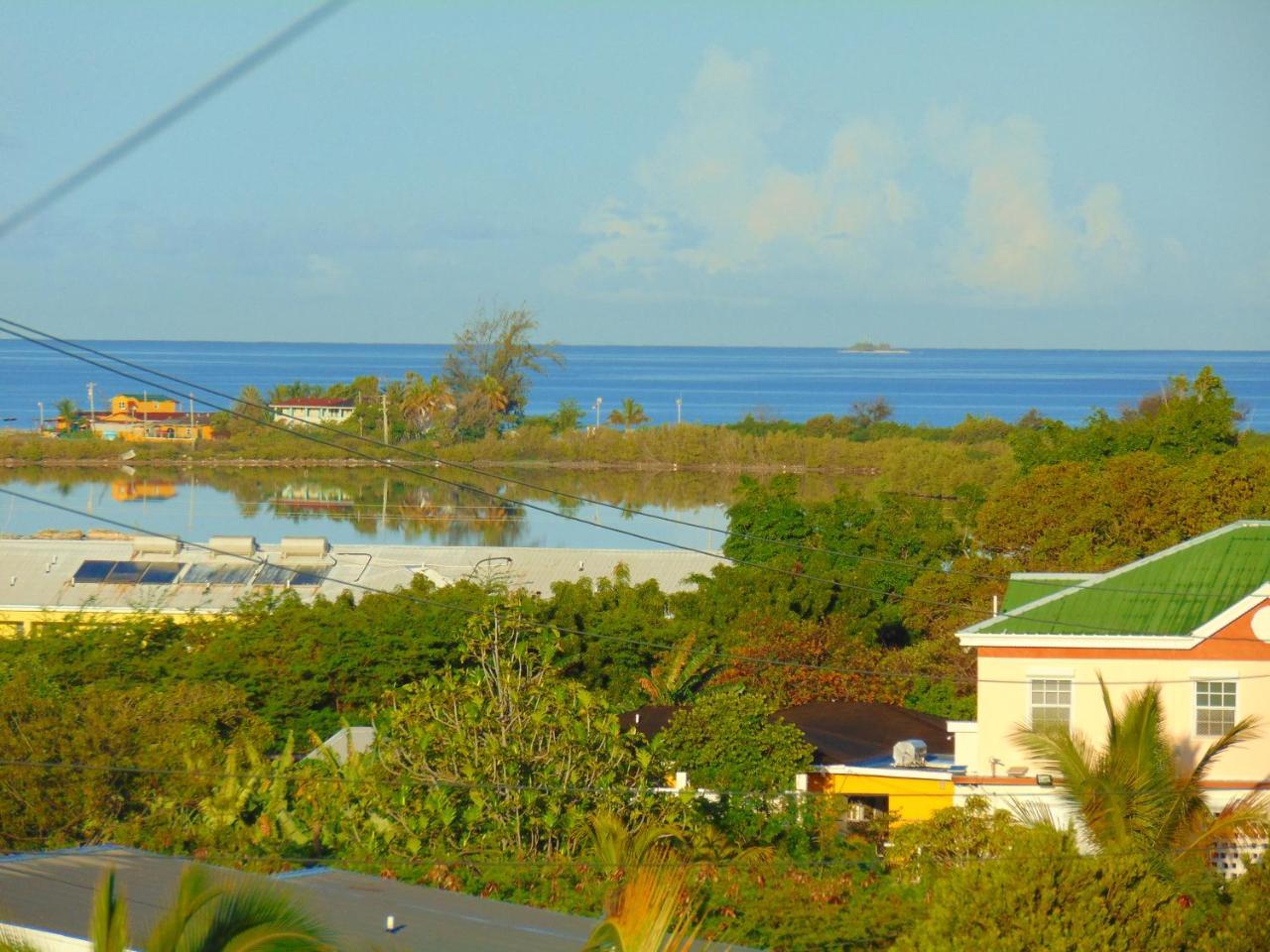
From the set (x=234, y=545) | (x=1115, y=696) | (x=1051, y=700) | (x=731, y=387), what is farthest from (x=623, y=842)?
(x=731, y=387)

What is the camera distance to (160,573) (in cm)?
2769

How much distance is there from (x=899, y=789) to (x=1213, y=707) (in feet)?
9.75

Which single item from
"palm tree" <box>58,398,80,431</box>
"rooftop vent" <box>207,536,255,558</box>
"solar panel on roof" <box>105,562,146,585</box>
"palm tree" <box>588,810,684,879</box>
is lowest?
"palm tree" <box>588,810,684,879</box>

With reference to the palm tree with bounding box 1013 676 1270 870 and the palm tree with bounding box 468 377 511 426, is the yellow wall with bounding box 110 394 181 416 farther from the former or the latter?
the palm tree with bounding box 1013 676 1270 870

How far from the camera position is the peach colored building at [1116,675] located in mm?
14617

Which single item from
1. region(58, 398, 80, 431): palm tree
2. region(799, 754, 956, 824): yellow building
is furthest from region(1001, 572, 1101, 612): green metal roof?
region(58, 398, 80, 431): palm tree

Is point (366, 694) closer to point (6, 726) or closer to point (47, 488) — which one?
point (6, 726)

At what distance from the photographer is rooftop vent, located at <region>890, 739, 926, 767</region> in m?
15.5

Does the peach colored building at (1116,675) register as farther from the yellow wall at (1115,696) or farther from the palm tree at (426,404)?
the palm tree at (426,404)

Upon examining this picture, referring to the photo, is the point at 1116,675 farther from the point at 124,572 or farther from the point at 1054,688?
the point at 124,572

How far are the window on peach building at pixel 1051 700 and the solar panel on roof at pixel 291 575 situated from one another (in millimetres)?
14993

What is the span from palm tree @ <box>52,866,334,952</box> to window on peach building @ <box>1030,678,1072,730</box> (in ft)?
34.5

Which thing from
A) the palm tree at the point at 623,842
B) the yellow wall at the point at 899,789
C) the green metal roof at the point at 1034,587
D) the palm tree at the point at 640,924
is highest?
the green metal roof at the point at 1034,587

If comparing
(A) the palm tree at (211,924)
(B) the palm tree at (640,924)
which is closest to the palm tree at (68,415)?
(B) the palm tree at (640,924)
